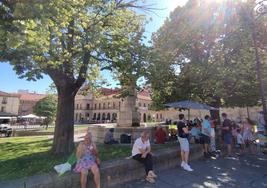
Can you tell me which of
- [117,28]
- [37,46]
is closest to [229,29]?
[117,28]

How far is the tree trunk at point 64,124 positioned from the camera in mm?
9646

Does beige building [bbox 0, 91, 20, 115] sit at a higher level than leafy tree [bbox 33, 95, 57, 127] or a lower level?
higher

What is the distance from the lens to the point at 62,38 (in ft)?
29.8


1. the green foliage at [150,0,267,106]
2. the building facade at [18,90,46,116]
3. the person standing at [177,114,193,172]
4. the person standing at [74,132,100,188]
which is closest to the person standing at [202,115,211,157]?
the person standing at [177,114,193,172]

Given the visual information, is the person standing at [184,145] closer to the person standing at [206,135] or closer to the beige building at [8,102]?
the person standing at [206,135]

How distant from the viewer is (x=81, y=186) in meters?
5.88

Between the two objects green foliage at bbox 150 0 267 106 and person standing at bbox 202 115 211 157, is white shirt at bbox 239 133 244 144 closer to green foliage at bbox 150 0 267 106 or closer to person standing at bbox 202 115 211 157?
person standing at bbox 202 115 211 157

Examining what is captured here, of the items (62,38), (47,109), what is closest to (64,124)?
(62,38)

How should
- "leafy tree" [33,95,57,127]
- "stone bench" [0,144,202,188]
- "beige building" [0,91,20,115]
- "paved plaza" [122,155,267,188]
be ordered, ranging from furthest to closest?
"beige building" [0,91,20,115], "leafy tree" [33,95,57,127], "paved plaza" [122,155,267,188], "stone bench" [0,144,202,188]

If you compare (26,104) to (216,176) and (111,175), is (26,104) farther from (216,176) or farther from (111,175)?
(216,176)

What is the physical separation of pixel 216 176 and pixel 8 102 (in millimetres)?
77046

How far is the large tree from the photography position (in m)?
5.84

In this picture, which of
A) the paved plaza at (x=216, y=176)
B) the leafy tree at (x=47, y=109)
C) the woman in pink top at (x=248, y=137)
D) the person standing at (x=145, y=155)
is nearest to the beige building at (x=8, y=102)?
the leafy tree at (x=47, y=109)

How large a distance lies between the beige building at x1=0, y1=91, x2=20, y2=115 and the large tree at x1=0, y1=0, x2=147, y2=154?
225ft
